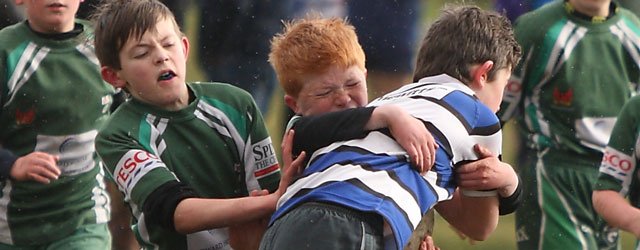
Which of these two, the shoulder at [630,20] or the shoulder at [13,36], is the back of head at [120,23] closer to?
the shoulder at [13,36]

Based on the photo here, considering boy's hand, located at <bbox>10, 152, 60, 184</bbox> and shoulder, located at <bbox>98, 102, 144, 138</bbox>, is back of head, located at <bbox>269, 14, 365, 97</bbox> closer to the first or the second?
shoulder, located at <bbox>98, 102, 144, 138</bbox>

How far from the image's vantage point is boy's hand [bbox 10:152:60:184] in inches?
235

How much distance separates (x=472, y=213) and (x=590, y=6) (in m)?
2.91

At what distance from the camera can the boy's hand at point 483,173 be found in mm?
4488

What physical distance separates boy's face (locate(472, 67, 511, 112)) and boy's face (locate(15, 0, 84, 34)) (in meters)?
2.47

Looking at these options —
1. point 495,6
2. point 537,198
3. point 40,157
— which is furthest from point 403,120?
point 495,6

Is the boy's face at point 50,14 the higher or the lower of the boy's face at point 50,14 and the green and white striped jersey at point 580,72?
the higher

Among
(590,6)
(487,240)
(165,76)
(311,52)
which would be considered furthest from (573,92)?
(165,76)

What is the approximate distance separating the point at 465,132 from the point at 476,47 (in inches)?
14.5

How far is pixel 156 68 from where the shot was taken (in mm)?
4887

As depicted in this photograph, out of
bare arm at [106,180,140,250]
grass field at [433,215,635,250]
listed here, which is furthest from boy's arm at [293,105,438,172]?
grass field at [433,215,635,250]

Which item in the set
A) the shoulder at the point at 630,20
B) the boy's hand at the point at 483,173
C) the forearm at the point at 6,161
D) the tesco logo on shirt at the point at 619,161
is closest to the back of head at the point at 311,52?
the boy's hand at the point at 483,173

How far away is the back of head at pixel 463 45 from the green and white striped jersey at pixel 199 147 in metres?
0.58

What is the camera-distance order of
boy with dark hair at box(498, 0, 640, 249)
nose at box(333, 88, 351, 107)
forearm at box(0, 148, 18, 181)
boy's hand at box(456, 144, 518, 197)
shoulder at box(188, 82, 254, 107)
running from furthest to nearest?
boy with dark hair at box(498, 0, 640, 249), forearm at box(0, 148, 18, 181), shoulder at box(188, 82, 254, 107), nose at box(333, 88, 351, 107), boy's hand at box(456, 144, 518, 197)
